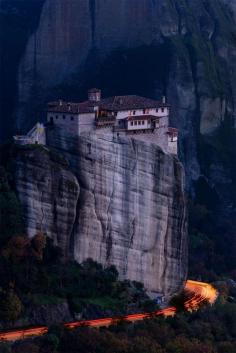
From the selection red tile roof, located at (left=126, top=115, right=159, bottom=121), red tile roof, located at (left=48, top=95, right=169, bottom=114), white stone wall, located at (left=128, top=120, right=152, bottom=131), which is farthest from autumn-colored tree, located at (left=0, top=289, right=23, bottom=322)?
red tile roof, located at (left=126, top=115, right=159, bottom=121)

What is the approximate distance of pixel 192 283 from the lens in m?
74.2

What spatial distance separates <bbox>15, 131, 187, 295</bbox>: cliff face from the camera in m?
65.6

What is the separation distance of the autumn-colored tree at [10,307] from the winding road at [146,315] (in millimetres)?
568

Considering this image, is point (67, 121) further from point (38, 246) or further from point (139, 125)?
point (38, 246)

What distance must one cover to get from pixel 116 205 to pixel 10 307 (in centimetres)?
737

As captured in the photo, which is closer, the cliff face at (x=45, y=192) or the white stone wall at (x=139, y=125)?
the cliff face at (x=45, y=192)

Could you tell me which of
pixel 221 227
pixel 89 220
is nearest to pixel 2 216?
pixel 89 220

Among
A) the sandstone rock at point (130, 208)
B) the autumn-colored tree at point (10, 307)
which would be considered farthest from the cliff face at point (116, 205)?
the autumn-colored tree at point (10, 307)

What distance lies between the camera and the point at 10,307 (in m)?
63.1

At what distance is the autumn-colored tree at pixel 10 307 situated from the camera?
6303 centimetres

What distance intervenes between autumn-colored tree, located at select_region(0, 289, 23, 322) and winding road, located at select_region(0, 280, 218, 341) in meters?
0.57

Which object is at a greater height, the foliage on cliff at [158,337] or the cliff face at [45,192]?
the cliff face at [45,192]

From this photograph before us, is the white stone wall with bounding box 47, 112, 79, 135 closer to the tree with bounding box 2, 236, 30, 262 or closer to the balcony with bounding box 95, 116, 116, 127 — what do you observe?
the balcony with bounding box 95, 116, 116, 127

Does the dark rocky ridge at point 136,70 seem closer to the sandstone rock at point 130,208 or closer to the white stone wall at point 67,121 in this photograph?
the sandstone rock at point 130,208
